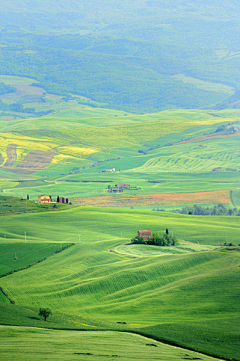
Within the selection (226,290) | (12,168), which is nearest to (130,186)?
(12,168)

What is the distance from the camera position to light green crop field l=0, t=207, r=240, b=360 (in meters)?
39.8

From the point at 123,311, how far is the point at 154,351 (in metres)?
15.7

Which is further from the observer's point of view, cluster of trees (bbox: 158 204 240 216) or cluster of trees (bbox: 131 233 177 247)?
cluster of trees (bbox: 158 204 240 216)

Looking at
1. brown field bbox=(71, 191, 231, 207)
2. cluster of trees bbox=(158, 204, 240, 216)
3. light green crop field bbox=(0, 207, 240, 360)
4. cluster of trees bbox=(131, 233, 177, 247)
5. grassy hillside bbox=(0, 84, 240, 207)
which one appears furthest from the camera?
grassy hillside bbox=(0, 84, 240, 207)

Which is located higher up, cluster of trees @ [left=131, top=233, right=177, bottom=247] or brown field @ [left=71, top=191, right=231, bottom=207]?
brown field @ [left=71, top=191, right=231, bottom=207]

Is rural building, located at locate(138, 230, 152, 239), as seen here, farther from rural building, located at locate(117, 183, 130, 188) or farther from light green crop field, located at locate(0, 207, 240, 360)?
rural building, located at locate(117, 183, 130, 188)

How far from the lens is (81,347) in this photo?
31.6 meters

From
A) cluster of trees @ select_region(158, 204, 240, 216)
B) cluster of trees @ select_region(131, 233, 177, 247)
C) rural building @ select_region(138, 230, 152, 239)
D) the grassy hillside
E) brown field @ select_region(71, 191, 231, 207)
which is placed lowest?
cluster of trees @ select_region(131, 233, 177, 247)

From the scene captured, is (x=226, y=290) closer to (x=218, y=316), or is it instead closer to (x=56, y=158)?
(x=218, y=316)

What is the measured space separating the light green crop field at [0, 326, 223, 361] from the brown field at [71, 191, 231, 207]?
77960 mm

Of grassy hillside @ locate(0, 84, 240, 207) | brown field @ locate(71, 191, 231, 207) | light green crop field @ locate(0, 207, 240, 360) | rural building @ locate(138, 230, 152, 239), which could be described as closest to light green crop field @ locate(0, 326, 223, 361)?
light green crop field @ locate(0, 207, 240, 360)

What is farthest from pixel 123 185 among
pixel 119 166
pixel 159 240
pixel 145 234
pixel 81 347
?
pixel 81 347

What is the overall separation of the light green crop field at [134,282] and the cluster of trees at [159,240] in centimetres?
141

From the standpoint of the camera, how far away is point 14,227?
81938 mm
